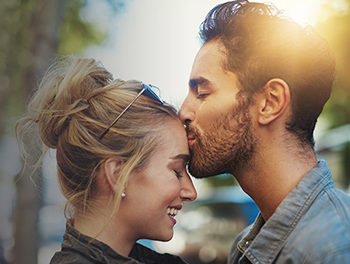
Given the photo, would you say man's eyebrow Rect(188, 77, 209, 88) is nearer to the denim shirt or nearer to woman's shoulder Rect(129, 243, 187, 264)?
the denim shirt

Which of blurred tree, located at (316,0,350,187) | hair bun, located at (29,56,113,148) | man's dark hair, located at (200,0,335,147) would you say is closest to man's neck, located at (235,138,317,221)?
man's dark hair, located at (200,0,335,147)

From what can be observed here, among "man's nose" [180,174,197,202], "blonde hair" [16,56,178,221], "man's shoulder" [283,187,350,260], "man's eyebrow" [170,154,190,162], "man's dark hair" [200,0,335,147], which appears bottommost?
"man's nose" [180,174,197,202]

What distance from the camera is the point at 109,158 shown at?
248 centimetres

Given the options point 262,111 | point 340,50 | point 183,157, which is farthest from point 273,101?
point 340,50

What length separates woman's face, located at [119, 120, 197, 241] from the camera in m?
2.50

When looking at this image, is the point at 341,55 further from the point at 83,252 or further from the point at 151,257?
the point at 83,252

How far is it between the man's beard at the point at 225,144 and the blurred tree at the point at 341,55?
2.93 meters

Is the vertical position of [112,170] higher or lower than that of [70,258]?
higher

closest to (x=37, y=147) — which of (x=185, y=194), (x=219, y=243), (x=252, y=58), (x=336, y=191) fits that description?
(x=185, y=194)

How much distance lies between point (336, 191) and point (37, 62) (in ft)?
12.4

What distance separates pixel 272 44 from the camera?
2773 mm

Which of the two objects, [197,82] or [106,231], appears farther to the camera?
[197,82]

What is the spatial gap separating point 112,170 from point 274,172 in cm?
96

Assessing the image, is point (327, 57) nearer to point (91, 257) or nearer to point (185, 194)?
point (185, 194)
